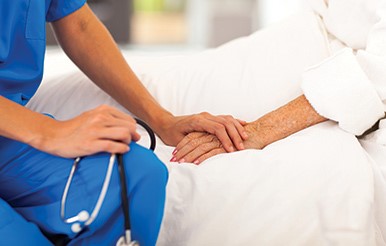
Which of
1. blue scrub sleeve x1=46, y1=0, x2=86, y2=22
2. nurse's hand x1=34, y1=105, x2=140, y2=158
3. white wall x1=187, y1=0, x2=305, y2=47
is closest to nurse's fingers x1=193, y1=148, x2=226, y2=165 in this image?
nurse's hand x1=34, y1=105, x2=140, y2=158

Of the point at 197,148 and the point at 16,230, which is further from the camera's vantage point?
the point at 197,148

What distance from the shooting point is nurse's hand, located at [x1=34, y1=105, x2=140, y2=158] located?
1.01 m

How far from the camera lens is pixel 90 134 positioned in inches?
39.9

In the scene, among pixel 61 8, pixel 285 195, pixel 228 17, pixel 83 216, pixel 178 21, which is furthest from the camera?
pixel 178 21

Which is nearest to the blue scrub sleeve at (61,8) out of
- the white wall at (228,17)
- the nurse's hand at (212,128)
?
the nurse's hand at (212,128)

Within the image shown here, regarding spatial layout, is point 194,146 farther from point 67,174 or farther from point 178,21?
point 178,21

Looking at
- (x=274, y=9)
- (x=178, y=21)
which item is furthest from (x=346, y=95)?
(x=178, y=21)

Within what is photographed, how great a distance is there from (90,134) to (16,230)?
0.66 ft

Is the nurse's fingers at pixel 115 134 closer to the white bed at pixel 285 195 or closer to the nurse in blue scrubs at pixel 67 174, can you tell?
the nurse in blue scrubs at pixel 67 174

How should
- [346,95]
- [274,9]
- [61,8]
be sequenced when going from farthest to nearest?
[274,9], [61,8], [346,95]

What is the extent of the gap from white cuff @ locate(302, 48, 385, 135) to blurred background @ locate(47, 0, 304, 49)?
3.48m

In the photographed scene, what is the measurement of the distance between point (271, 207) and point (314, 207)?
8cm

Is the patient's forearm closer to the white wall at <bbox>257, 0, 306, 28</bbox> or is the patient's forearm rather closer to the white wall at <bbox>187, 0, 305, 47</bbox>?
the white wall at <bbox>257, 0, 306, 28</bbox>

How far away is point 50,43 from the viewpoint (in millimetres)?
5043
